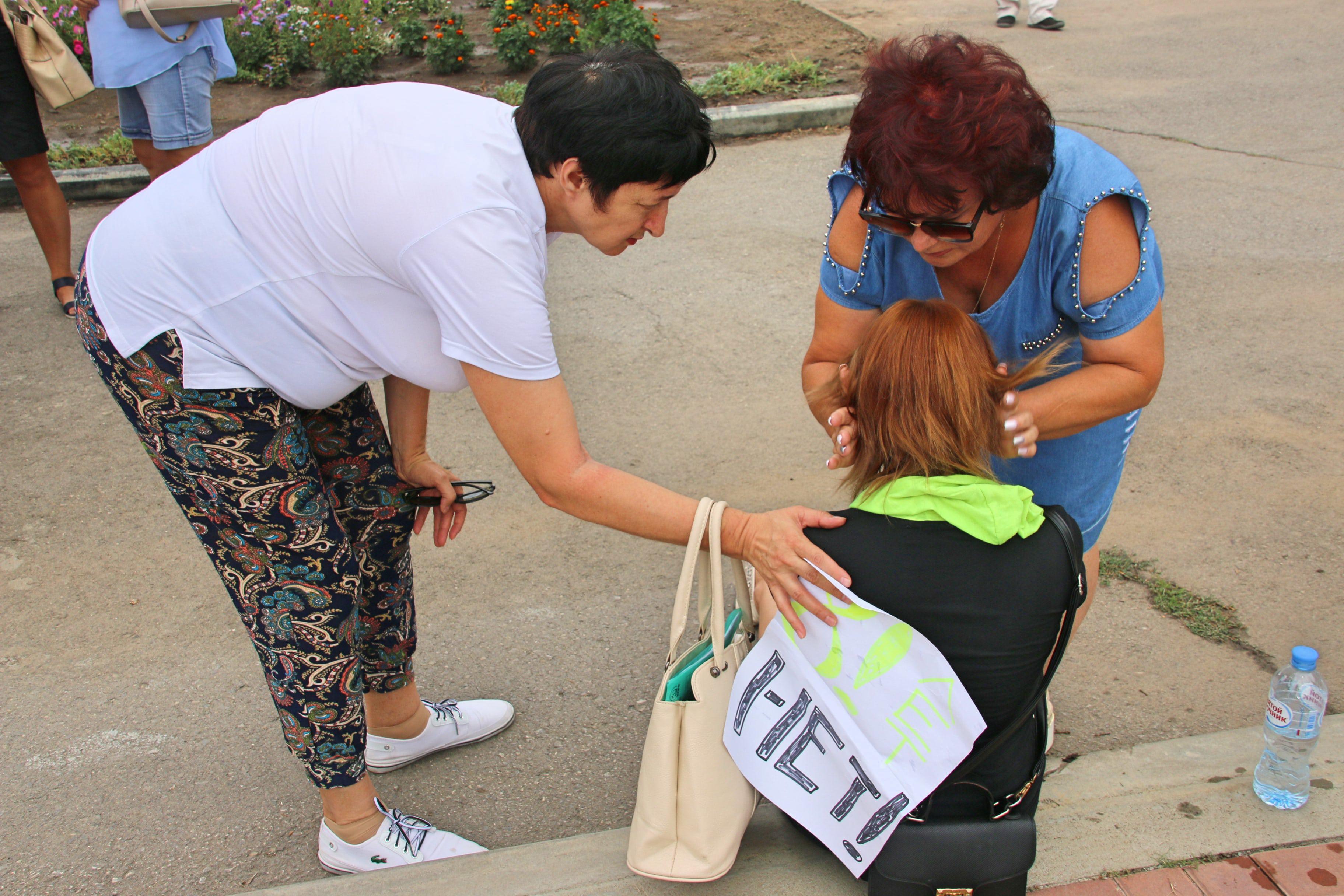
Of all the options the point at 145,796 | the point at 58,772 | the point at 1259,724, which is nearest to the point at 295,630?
the point at 145,796

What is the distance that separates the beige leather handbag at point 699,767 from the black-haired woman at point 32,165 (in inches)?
147

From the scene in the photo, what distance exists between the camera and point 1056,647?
1.83m

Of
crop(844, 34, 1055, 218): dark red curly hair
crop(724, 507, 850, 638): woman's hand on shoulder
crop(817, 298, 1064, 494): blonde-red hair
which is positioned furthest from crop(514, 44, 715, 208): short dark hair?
crop(724, 507, 850, 638): woman's hand on shoulder

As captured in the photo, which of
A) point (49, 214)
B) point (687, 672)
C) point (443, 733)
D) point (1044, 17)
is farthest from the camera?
point (1044, 17)

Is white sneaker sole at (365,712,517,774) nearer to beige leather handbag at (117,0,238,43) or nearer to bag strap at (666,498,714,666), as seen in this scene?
bag strap at (666,498,714,666)

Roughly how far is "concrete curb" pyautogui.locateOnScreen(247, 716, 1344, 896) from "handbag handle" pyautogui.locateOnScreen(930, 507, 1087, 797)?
399 mm

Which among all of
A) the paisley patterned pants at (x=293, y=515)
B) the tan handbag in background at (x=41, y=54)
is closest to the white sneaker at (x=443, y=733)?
the paisley patterned pants at (x=293, y=515)

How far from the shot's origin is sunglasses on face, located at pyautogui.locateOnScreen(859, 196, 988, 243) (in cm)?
190

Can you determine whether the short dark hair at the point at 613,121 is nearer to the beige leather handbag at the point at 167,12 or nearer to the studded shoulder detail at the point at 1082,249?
the studded shoulder detail at the point at 1082,249

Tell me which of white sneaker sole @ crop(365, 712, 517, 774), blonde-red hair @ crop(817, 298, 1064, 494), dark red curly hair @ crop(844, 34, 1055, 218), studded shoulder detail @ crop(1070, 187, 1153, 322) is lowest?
white sneaker sole @ crop(365, 712, 517, 774)

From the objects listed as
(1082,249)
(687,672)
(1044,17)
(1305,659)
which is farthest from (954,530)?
(1044,17)

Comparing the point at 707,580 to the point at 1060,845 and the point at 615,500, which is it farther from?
the point at 1060,845

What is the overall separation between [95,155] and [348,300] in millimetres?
5980

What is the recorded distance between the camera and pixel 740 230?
5684 millimetres
